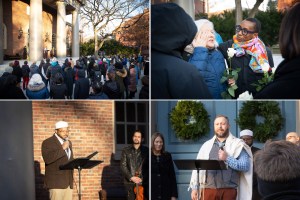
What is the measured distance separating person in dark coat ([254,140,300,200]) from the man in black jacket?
2399mm

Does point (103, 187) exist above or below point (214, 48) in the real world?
below

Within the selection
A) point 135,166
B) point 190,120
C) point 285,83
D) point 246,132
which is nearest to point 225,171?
point 246,132

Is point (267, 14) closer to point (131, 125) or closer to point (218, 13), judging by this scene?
point (218, 13)

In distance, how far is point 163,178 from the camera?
4.39m

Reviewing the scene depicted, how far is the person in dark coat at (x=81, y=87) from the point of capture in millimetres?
4363

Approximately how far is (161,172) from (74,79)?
0.96 meters

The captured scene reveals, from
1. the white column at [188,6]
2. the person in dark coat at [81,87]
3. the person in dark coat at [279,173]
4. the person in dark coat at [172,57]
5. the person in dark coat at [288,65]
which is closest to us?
the person in dark coat at [279,173]

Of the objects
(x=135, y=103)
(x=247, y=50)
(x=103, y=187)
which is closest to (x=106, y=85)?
(x=135, y=103)

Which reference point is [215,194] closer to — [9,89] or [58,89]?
[58,89]

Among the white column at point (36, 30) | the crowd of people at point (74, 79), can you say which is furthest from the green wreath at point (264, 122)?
the white column at point (36, 30)

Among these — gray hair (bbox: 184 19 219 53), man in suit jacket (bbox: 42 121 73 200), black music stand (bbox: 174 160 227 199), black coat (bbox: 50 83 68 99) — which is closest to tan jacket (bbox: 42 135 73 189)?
man in suit jacket (bbox: 42 121 73 200)

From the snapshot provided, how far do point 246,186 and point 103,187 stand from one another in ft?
3.53

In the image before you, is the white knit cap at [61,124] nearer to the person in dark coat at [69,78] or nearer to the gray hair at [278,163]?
the person in dark coat at [69,78]

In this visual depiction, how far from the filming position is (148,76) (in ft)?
14.0
